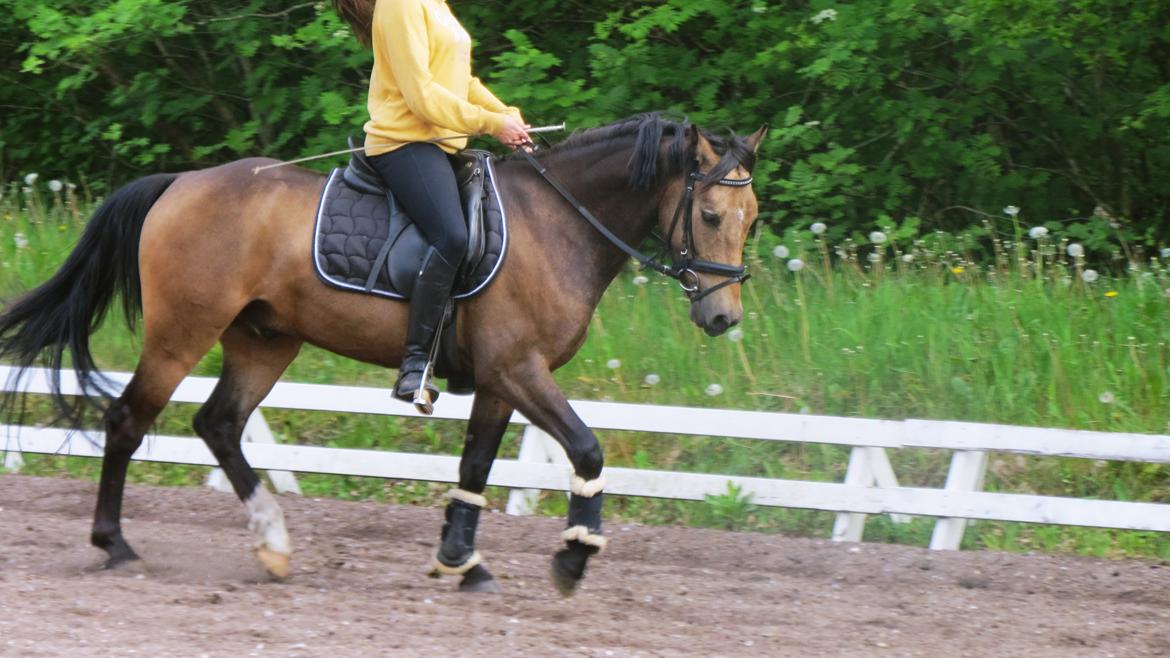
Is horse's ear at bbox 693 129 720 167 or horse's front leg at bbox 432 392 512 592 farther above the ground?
horse's ear at bbox 693 129 720 167

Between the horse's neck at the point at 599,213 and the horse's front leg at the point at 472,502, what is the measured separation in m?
0.76

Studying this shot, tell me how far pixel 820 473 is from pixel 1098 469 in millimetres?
1576

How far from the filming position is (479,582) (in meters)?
5.94

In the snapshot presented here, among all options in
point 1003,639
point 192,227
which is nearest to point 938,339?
point 1003,639

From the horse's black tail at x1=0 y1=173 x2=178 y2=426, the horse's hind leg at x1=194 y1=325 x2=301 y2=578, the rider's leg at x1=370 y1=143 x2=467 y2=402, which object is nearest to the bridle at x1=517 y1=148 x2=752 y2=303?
the rider's leg at x1=370 y1=143 x2=467 y2=402

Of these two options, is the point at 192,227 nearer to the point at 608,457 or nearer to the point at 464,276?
the point at 464,276

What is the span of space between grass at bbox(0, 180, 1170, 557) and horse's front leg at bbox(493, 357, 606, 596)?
5.91ft

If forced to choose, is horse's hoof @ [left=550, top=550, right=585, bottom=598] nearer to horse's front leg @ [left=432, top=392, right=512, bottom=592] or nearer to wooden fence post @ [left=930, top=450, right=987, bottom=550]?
horse's front leg @ [left=432, top=392, right=512, bottom=592]

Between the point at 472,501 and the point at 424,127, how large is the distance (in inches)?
66.3

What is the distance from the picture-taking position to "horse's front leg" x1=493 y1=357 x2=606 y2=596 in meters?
5.55

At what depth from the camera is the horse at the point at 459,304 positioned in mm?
5605

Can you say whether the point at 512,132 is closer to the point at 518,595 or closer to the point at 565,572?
the point at 565,572

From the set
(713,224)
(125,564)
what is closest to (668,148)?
(713,224)

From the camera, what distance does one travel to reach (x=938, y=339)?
8516 millimetres
